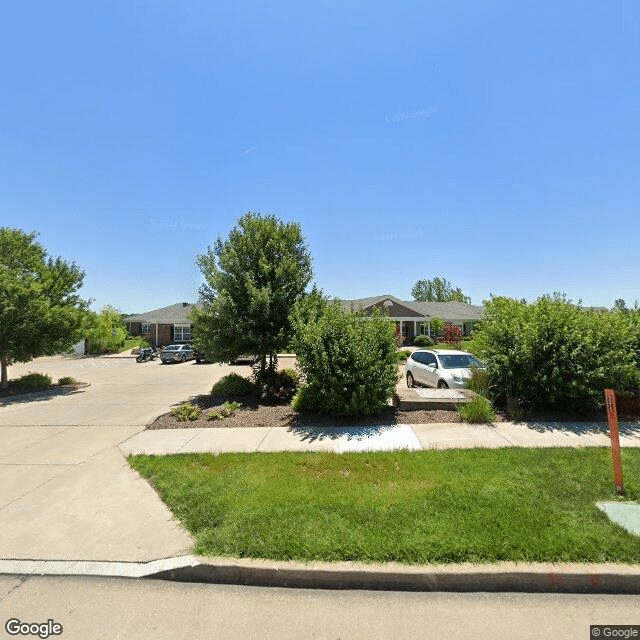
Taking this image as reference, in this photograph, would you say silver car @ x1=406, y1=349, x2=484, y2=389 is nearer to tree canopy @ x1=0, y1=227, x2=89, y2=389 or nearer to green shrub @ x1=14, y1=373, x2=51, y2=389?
tree canopy @ x1=0, y1=227, x2=89, y2=389

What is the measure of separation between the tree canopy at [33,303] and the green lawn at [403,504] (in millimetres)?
10651

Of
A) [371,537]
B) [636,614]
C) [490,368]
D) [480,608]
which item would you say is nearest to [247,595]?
[371,537]

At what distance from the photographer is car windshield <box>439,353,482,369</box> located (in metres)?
10.8

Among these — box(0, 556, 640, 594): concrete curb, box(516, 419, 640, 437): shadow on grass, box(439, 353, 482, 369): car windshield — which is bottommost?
box(0, 556, 640, 594): concrete curb

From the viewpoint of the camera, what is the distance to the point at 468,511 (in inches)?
147

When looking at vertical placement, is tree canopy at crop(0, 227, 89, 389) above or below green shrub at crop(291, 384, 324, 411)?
above

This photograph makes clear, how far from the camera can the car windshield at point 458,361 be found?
35.3 ft

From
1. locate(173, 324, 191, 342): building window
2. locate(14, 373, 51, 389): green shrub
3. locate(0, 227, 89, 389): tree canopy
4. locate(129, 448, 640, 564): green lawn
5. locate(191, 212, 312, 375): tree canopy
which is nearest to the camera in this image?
locate(129, 448, 640, 564): green lawn

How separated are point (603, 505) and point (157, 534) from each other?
16.4ft

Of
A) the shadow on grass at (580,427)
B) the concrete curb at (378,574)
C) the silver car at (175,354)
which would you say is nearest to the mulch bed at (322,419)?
the shadow on grass at (580,427)

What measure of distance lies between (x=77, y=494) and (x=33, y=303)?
441 inches

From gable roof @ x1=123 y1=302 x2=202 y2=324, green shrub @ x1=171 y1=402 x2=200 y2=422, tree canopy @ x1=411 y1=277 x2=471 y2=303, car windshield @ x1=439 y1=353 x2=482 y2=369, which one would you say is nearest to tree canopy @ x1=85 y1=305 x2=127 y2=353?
gable roof @ x1=123 y1=302 x2=202 y2=324

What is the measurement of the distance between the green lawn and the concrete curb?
0.10 meters

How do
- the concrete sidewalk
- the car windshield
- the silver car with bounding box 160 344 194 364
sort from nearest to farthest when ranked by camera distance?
the concrete sidewalk < the car windshield < the silver car with bounding box 160 344 194 364
